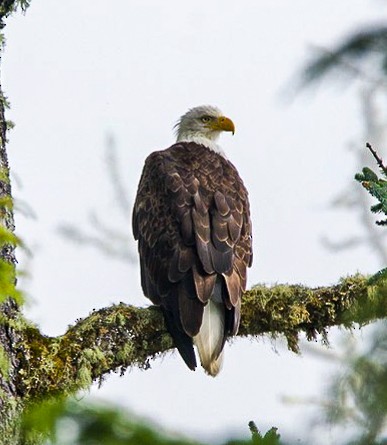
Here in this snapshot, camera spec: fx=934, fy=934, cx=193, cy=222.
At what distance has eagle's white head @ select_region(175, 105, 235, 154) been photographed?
7605 mm

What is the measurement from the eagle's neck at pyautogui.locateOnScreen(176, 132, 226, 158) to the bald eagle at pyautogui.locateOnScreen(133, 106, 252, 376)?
1.92 ft

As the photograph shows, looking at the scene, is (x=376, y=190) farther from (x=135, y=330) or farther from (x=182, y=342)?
(x=182, y=342)

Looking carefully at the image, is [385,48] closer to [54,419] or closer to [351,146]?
[54,419]

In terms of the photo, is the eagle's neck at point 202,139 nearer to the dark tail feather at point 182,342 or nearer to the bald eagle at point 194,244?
the bald eagle at point 194,244

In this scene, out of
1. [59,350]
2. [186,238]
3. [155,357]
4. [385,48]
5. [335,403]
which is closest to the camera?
[335,403]

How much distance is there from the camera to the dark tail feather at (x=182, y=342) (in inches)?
195

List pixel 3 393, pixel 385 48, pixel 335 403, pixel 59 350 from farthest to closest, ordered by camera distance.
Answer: pixel 59 350, pixel 3 393, pixel 385 48, pixel 335 403

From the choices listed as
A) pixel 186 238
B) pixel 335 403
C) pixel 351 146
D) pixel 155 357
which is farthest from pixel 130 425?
pixel 351 146

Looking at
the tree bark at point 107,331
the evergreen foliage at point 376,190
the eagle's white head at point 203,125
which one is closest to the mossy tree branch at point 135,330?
the tree bark at point 107,331

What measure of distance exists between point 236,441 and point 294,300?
12.6 feet

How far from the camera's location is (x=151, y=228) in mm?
5844

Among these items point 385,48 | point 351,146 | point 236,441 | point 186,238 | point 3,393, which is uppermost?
point 351,146

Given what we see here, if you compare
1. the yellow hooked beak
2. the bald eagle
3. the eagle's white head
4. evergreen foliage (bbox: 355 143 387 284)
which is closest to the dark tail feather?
the bald eagle

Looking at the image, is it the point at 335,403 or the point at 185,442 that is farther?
the point at 335,403
